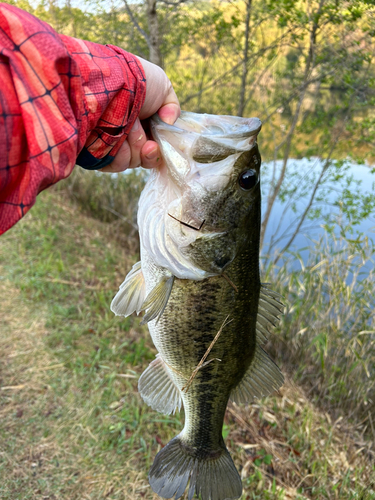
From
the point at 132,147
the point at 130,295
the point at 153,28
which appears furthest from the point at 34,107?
the point at 153,28

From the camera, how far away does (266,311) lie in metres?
1.66

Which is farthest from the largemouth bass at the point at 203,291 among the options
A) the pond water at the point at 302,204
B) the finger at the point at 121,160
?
the pond water at the point at 302,204

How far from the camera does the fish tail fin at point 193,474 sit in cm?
162

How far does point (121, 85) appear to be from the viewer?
1.17 meters

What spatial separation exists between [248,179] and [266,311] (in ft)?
2.13

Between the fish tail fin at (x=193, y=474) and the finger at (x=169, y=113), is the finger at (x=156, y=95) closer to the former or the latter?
the finger at (x=169, y=113)

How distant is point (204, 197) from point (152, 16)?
7.33 ft

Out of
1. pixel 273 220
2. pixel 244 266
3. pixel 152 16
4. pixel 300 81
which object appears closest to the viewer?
pixel 244 266

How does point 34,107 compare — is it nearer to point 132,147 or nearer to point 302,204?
point 132,147

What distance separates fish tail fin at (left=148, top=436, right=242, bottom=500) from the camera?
1.62m

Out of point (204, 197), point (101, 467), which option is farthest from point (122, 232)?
point (204, 197)

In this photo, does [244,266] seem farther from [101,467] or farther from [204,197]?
[101,467]

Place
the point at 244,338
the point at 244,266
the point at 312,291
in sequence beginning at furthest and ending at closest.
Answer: the point at 312,291 < the point at 244,338 < the point at 244,266

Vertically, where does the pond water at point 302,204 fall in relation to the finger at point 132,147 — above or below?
below
